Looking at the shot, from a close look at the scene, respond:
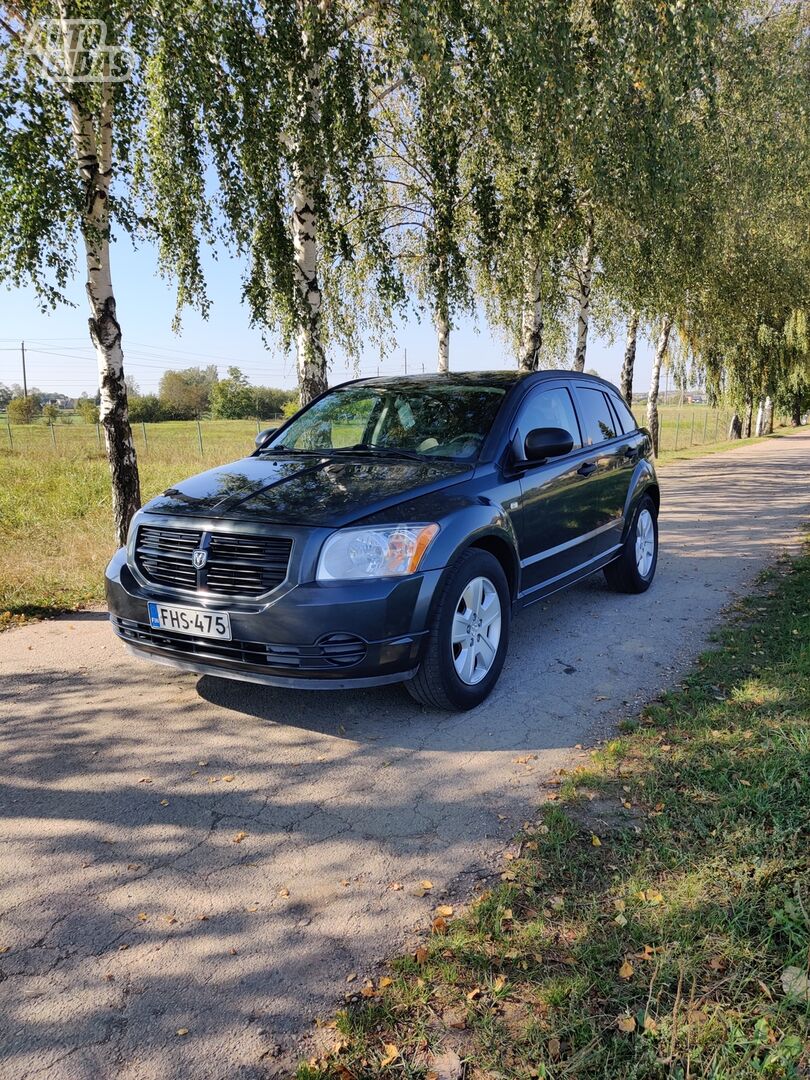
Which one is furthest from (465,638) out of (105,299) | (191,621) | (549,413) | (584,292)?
(584,292)

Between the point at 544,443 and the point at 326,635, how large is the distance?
1.94 meters

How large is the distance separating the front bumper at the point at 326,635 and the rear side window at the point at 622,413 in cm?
360

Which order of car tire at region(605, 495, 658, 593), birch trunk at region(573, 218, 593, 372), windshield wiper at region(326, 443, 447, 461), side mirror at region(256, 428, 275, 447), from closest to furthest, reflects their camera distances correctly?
windshield wiper at region(326, 443, 447, 461) → side mirror at region(256, 428, 275, 447) → car tire at region(605, 495, 658, 593) → birch trunk at region(573, 218, 593, 372)

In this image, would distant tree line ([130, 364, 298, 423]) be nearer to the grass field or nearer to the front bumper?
the grass field

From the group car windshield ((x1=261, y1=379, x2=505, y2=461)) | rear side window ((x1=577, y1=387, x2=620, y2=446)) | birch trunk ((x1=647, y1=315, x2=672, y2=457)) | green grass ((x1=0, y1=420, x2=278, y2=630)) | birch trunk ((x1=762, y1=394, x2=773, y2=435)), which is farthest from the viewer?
birch trunk ((x1=762, y1=394, x2=773, y2=435))

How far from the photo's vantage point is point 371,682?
3789 mm

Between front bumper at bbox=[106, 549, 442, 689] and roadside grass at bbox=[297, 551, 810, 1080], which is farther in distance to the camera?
front bumper at bbox=[106, 549, 442, 689]

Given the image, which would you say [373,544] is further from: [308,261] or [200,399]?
[200,399]

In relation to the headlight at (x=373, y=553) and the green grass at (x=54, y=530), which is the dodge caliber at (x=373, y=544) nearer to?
the headlight at (x=373, y=553)

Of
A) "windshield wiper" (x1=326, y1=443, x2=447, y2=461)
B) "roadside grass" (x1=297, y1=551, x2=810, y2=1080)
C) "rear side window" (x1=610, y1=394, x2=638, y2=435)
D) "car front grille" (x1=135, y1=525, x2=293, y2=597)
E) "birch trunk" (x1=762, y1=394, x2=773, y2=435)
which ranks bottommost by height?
"roadside grass" (x1=297, y1=551, x2=810, y2=1080)

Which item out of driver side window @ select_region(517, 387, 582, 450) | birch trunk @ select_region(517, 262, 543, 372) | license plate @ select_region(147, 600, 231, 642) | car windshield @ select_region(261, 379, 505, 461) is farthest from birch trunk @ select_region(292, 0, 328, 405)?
birch trunk @ select_region(517, 262, 543, 372)

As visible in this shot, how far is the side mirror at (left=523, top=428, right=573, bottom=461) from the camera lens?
4734 mm

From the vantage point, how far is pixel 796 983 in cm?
215

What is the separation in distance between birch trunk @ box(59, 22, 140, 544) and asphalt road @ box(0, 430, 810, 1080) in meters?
2.19
